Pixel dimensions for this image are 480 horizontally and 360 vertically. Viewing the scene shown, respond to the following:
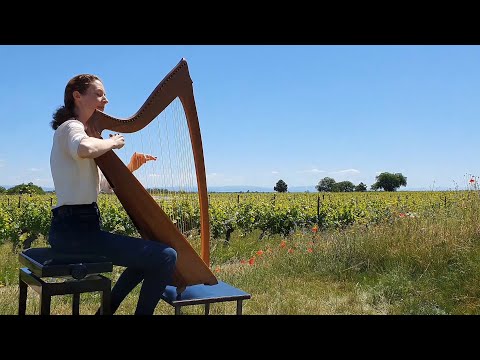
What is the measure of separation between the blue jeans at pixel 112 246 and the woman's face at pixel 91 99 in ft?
1.56

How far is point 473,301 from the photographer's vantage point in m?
4.00

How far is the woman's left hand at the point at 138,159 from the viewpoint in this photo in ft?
9.58

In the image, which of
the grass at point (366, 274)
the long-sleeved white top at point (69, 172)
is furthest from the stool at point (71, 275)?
the grass at point (366, 274)

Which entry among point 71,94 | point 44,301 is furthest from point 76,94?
point 44,301

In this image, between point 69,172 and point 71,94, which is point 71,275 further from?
point 71,94

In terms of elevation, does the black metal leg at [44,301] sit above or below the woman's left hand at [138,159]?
below

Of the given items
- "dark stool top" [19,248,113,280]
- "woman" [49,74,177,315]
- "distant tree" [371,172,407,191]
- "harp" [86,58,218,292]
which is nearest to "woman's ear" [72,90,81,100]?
"woman" [49,74,177,315]

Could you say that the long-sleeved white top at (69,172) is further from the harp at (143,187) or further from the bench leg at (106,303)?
the bench leg at (106,303)

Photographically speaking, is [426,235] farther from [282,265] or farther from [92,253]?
[92,253]

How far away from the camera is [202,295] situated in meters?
2.74

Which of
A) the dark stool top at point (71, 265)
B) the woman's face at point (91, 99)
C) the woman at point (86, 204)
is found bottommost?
the dark stool top at point (71, 265)
